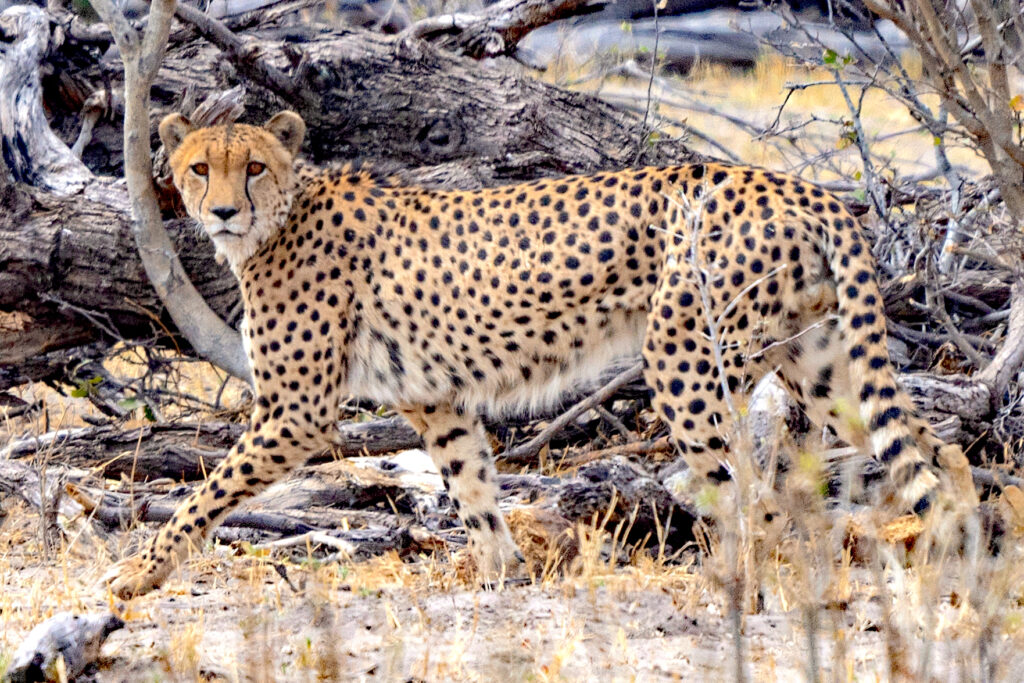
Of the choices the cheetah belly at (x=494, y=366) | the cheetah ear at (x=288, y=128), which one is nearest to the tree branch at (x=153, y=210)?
the cheetah ear at (x=288, y=128)

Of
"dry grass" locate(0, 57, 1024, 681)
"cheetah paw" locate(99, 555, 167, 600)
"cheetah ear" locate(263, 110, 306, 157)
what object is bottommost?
"cheetah paw" locate(99, 555, 167, 600)

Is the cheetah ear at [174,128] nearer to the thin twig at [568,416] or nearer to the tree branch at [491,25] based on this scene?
the thin twig at [568,416]

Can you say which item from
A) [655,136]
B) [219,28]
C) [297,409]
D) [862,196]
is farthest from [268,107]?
[862,196]

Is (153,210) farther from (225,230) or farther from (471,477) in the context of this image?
(471,477)

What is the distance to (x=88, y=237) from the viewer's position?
584 centimetres

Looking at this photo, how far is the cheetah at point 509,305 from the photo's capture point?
4.00 meters

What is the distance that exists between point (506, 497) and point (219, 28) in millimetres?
2713

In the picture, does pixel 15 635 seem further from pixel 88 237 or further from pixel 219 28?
pixel 219 28

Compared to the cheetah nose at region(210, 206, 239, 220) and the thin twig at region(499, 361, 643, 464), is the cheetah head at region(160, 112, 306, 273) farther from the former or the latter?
the thin twig at region(499, 361, 643, 464)

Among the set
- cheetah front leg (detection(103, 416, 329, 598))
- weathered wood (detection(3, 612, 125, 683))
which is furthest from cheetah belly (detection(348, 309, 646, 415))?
weathered wood (detection(3, 612, 125, 683))

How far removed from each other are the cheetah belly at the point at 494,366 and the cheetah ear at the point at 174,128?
1.08m

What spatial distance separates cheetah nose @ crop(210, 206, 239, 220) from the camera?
14.9ft

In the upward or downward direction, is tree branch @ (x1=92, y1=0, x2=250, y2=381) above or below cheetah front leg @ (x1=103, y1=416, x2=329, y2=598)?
above

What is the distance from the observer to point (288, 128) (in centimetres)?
492
